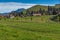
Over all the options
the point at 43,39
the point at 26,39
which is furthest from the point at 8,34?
the point at 43,39

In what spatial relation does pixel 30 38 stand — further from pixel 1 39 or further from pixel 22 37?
pixel 1 39

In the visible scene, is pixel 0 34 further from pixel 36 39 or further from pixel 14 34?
pixel 36 39

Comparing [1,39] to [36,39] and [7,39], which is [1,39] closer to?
[7,39]

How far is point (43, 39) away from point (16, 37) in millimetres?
2588

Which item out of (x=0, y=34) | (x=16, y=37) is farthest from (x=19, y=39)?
(x=0, y=34)

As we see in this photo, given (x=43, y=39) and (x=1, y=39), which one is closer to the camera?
(x=1, y=39)

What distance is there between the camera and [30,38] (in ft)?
58.4

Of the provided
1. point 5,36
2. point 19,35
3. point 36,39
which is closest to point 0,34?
point 5,36

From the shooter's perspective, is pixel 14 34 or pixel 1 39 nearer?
pixel 1 39

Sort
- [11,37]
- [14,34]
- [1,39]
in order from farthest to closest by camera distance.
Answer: [14,34], [11,37], [1,39]

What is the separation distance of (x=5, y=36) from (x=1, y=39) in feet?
4.21

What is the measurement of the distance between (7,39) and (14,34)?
2.12 m

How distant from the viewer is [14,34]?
60.6ft

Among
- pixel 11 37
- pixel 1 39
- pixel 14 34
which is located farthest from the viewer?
pixel 14 34
